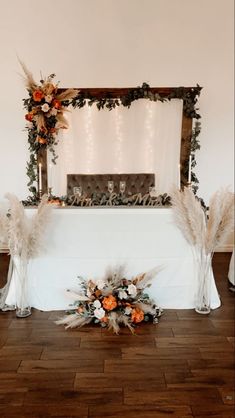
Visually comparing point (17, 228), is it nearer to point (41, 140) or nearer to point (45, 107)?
point (45, 107)

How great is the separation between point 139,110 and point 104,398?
3643 mm

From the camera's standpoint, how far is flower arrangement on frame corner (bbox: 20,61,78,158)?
388 centimetres

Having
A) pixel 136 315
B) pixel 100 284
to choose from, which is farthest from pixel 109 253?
pixel 136 315

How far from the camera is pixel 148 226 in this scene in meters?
2.91

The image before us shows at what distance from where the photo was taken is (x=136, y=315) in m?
2.71

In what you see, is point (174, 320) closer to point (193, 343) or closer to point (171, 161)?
point (193, 343)

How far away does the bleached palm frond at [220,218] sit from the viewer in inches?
109

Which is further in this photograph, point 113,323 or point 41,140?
point 41,140

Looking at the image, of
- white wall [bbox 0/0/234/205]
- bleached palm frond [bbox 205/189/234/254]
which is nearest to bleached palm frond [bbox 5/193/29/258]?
bleached palm frond [bbox 205/189/234/254]

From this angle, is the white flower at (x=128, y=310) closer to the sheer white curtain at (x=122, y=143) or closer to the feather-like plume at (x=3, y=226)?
the feather-like plume at (x=3, y=226)

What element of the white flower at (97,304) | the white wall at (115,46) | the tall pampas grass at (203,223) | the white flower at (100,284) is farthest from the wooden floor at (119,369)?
the white wall at (115,46)

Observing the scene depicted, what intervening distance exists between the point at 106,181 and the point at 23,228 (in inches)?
84.6

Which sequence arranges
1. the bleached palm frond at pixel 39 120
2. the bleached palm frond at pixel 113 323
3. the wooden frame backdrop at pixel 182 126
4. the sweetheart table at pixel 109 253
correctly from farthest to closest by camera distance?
1. the wooden frame backdrop at pixel 182 126
2. the bleached palm frond at pixel 39 120
3. the sweetheart table at pixel 109 253
4. the bleached palm frond at pixel 113 323

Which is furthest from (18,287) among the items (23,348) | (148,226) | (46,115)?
(46,115)
